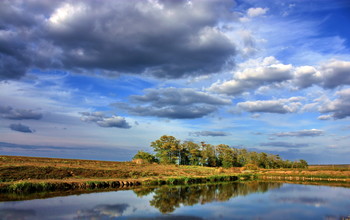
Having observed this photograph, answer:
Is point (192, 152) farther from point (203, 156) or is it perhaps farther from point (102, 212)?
point (102, 212)

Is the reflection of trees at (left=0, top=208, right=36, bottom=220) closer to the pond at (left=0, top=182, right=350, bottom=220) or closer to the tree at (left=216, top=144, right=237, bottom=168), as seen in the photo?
the pond at (left=0, top=182, right=350, bottom=220)

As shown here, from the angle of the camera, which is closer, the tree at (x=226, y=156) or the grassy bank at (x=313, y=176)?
the grassy bank at (x=313, y=176)

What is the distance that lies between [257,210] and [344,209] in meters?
7.96

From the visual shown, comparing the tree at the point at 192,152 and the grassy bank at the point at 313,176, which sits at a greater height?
the tree at the point at 192,152

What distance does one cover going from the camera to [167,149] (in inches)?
3652

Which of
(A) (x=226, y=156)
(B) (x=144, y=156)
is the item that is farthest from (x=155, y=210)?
(A) (x=226, y=156)

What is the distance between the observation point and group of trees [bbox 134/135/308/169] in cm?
9121

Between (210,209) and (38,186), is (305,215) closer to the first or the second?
(210,209)

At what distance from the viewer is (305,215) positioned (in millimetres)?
19609

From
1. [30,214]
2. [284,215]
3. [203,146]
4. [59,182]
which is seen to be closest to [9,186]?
[59,182]

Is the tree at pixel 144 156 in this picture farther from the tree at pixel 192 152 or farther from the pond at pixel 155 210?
the pond at pixel 155 210

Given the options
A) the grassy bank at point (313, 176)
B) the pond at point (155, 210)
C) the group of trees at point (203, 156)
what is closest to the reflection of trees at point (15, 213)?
the pond at point (155, 210)

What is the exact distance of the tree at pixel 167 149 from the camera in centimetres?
9012

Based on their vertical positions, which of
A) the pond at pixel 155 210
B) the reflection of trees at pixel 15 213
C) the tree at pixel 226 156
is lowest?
the pond at pixel 155 210
